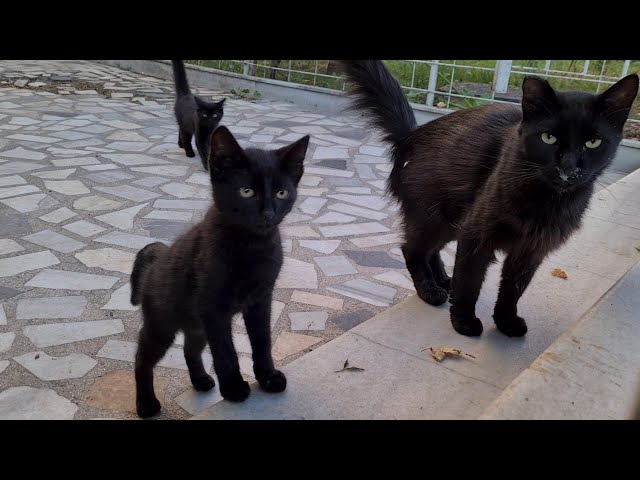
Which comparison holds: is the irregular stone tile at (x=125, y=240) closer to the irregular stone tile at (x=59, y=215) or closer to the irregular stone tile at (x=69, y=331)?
the irregular stone tile at (x=59, y=215)

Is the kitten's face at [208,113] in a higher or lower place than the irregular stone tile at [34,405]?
higher

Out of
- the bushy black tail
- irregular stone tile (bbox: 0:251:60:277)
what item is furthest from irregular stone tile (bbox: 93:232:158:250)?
the bushy black tail

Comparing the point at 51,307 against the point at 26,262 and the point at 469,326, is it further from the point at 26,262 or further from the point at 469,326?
the point at 469,326

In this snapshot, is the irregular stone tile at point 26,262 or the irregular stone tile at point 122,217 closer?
the irregular stone tile at point 26,262

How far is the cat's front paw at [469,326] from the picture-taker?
2.66m

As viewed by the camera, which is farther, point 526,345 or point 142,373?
point 526,345

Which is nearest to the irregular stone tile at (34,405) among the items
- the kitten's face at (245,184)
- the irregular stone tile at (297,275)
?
the kitten's face at (245,184)

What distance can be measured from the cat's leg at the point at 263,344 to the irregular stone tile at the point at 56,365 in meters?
1.04

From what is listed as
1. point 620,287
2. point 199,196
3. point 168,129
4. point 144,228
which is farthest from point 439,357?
point 168,129

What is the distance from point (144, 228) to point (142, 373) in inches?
89.4

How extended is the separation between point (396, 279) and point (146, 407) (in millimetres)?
2088

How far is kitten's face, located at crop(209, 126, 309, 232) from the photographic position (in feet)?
6.78
